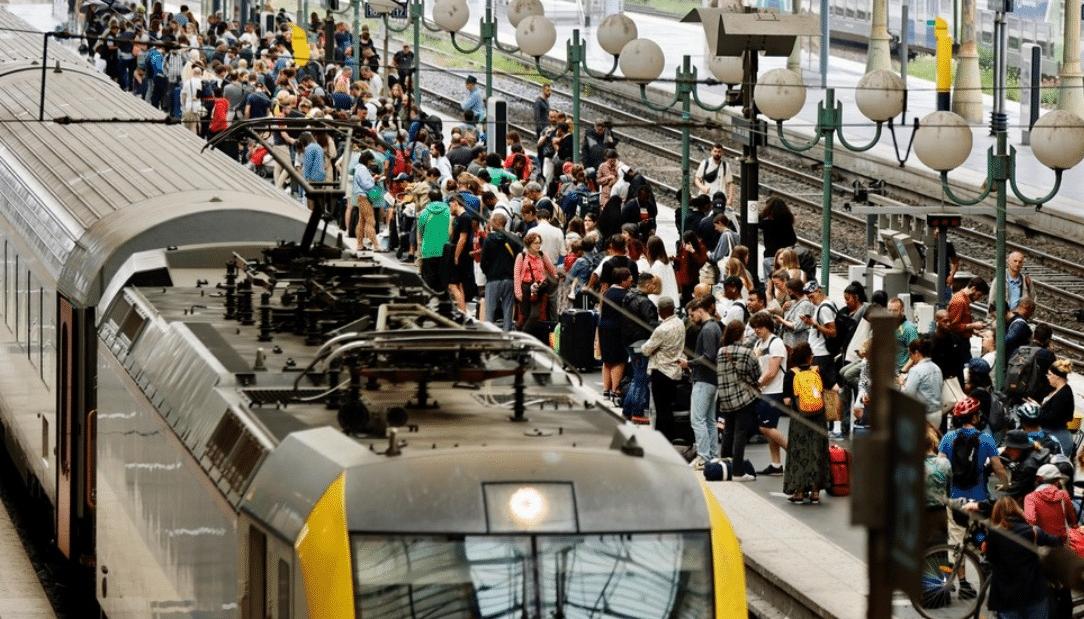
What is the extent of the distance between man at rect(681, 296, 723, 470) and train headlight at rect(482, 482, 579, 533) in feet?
32.1

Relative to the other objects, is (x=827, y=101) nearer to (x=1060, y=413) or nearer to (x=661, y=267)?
(x=661, y=267)

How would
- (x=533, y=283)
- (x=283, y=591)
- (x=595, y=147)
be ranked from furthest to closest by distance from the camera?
(x=595, y=147) → (x=533, y=283) → (x=283, y=591)

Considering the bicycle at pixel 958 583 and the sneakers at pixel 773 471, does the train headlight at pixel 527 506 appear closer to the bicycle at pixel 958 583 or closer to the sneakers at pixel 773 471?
the bicycle at pixel 958 583

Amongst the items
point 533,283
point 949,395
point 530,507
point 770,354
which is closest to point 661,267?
point 533,283

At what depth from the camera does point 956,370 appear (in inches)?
780

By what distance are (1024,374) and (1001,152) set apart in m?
2.31

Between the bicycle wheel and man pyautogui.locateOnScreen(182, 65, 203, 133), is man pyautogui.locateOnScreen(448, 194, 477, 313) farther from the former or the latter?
man pyautogui.locateOnScreen(182, 65, 203, 133)

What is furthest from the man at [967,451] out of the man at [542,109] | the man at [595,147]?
the man at [542,109]

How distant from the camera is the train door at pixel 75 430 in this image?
14992 millimetres

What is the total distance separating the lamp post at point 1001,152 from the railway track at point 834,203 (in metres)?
2.92

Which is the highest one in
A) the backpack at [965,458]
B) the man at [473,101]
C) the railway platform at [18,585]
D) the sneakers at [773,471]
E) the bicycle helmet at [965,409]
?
the man at [473,101]

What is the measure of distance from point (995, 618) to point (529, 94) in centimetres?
3373

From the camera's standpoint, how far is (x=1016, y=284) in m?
22.5

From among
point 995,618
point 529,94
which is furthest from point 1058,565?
point 529,94
